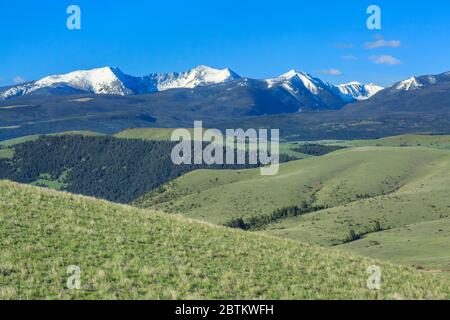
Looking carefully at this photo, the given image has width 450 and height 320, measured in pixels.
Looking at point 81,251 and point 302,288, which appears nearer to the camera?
point 302,288

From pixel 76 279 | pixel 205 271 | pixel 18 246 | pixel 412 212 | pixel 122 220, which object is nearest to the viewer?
pixel 76 279

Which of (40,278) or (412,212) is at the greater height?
(40,278)

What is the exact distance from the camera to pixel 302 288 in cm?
Answer: 2870

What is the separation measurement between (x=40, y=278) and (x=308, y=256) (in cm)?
1818

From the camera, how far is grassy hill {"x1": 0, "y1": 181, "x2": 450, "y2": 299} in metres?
27.3

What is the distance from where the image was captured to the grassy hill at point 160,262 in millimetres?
27312

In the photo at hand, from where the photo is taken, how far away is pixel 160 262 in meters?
32.6
